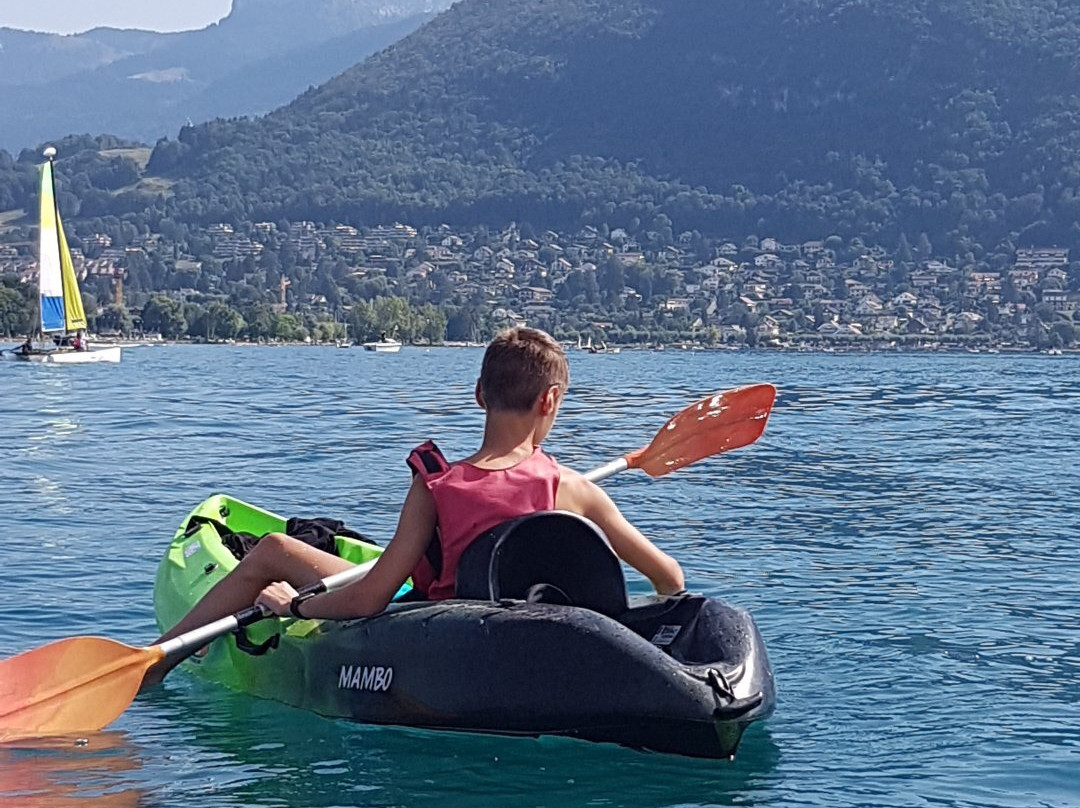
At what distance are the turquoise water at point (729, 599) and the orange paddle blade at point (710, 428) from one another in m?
0.90

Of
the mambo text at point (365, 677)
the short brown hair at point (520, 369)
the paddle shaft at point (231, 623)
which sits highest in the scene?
the short brown hair at point (520, 369)

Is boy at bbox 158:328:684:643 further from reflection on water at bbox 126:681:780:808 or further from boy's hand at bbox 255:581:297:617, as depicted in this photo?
reflection on water at bbox 126:681:780:808

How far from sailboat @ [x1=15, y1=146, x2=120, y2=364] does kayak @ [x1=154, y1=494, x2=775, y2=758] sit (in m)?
47.2

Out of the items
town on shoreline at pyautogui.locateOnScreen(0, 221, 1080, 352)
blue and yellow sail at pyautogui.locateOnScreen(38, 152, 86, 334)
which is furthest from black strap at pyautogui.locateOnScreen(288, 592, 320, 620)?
town on shoreline at pyautogui.locateOnScreen(0, 221, 1080, 352)

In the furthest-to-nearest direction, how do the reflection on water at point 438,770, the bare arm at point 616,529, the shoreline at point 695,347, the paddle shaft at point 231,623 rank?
the shoreline at point 695,347, the paddle shaft at point 231,623, the bare arm at point 616,529, the reflection on water at point 438,770

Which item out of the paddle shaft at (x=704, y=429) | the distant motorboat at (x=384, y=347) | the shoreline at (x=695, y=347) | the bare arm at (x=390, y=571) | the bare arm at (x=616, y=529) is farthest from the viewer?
the shoreline at (x=695, y=347)

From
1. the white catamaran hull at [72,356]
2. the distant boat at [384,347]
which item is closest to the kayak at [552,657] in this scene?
the white catamaran hull at [72,356]

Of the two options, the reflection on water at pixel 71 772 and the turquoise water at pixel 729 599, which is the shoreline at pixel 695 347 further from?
the reflection on water at pixel 71 772

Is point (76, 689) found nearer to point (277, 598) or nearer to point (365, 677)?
point (277, 598)

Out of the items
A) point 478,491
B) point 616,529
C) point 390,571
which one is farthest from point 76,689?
point 616,529

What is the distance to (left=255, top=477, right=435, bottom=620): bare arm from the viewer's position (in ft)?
20.2

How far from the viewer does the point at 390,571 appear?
630cm

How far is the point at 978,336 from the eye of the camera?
107 metres

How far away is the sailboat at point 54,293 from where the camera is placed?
52.6m
